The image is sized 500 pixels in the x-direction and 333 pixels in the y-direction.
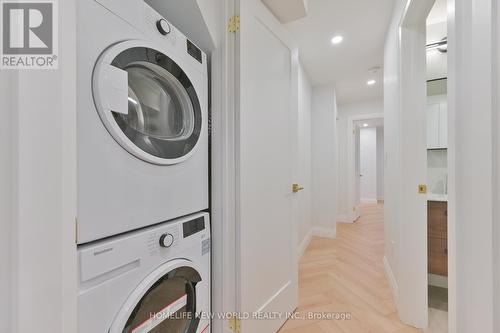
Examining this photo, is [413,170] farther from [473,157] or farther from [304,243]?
[304,243]

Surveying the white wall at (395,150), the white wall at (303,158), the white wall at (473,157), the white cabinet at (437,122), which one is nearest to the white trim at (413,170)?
the white wall at (395,150)

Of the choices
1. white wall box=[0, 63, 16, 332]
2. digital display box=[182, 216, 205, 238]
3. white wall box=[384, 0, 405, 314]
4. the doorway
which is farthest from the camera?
the doorway

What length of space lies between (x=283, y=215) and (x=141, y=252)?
1035 millimetres

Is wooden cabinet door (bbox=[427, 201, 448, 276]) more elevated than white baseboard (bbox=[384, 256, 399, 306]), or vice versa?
wooden cabinet door (bbox=[427, 201, 448, 276])

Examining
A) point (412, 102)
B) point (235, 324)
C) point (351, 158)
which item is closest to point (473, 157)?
point (412, 102)

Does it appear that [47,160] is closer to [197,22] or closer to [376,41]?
[197,22]

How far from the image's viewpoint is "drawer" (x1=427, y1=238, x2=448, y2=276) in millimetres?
1808

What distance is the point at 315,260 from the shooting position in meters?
2.56

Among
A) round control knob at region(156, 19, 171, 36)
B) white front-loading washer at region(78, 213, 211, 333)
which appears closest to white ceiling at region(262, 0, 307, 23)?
round control knob at region(156, 19, 171, 36)

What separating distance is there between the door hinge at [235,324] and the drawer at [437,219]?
1797 mm

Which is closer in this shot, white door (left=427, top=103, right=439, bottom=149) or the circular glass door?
the circular glass door

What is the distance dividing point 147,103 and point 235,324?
1.17 metres

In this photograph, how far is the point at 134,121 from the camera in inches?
29.4

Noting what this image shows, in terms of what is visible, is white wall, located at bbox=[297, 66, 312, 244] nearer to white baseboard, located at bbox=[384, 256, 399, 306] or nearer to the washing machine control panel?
white baseboard, located at bbox=[384, 256, 399, 306]
